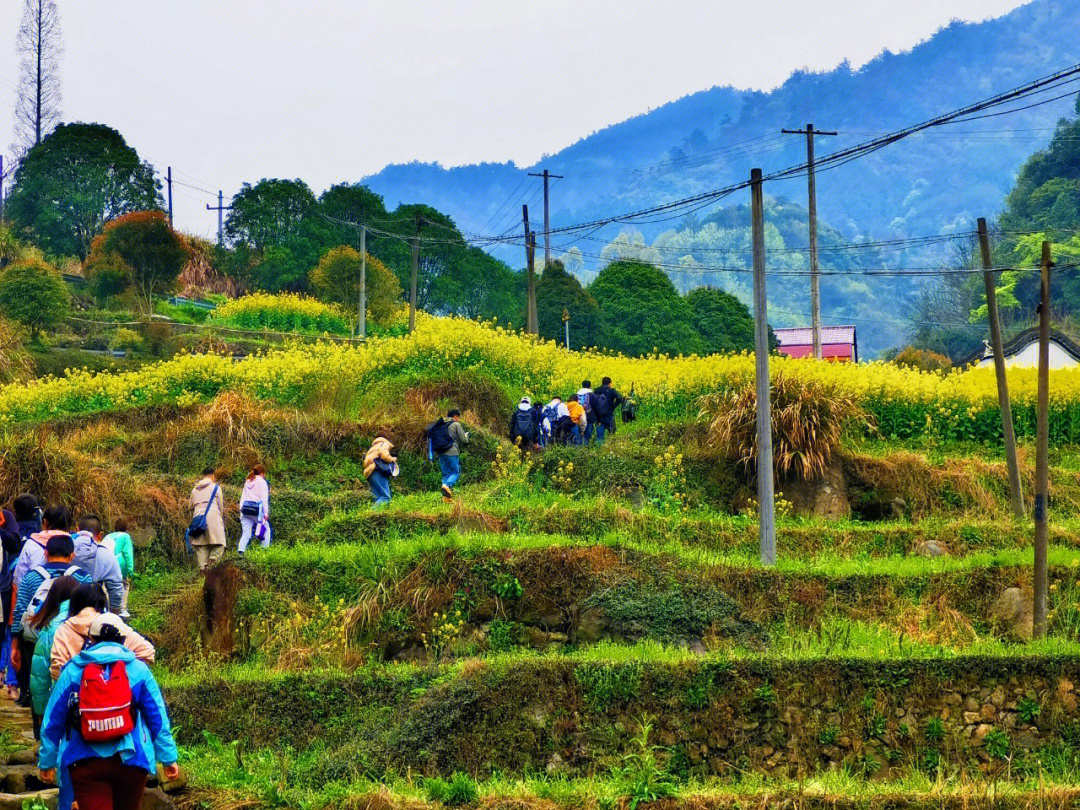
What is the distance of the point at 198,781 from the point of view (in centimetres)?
1115

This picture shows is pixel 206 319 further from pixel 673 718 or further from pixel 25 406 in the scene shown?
pixel 673 718

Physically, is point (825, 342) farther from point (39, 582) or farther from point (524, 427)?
point (39, 582)

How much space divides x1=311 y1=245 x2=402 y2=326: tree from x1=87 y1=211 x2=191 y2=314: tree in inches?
190

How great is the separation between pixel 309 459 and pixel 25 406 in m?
7.09

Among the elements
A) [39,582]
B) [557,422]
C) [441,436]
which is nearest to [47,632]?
[39,582]

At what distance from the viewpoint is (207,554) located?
19219 millimetres

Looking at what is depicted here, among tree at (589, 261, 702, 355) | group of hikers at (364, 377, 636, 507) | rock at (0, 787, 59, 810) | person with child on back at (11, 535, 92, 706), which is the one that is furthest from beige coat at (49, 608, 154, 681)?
tree at (589, 261, 702, 355)

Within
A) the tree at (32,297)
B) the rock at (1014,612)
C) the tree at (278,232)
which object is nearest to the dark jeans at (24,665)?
the rock at (1014,612)

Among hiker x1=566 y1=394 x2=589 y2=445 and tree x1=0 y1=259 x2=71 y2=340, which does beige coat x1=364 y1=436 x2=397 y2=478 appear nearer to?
hiker x1=566 y1=394 x2=589 y2=445

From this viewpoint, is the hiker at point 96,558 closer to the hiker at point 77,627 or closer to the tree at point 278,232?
the hiker at point 77,627

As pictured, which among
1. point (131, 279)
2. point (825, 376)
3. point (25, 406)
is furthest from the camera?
point (131, 279)

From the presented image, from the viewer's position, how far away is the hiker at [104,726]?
823 centimetres

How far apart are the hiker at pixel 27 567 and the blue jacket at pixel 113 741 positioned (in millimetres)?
3066

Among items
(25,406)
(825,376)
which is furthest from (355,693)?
(25,406)
